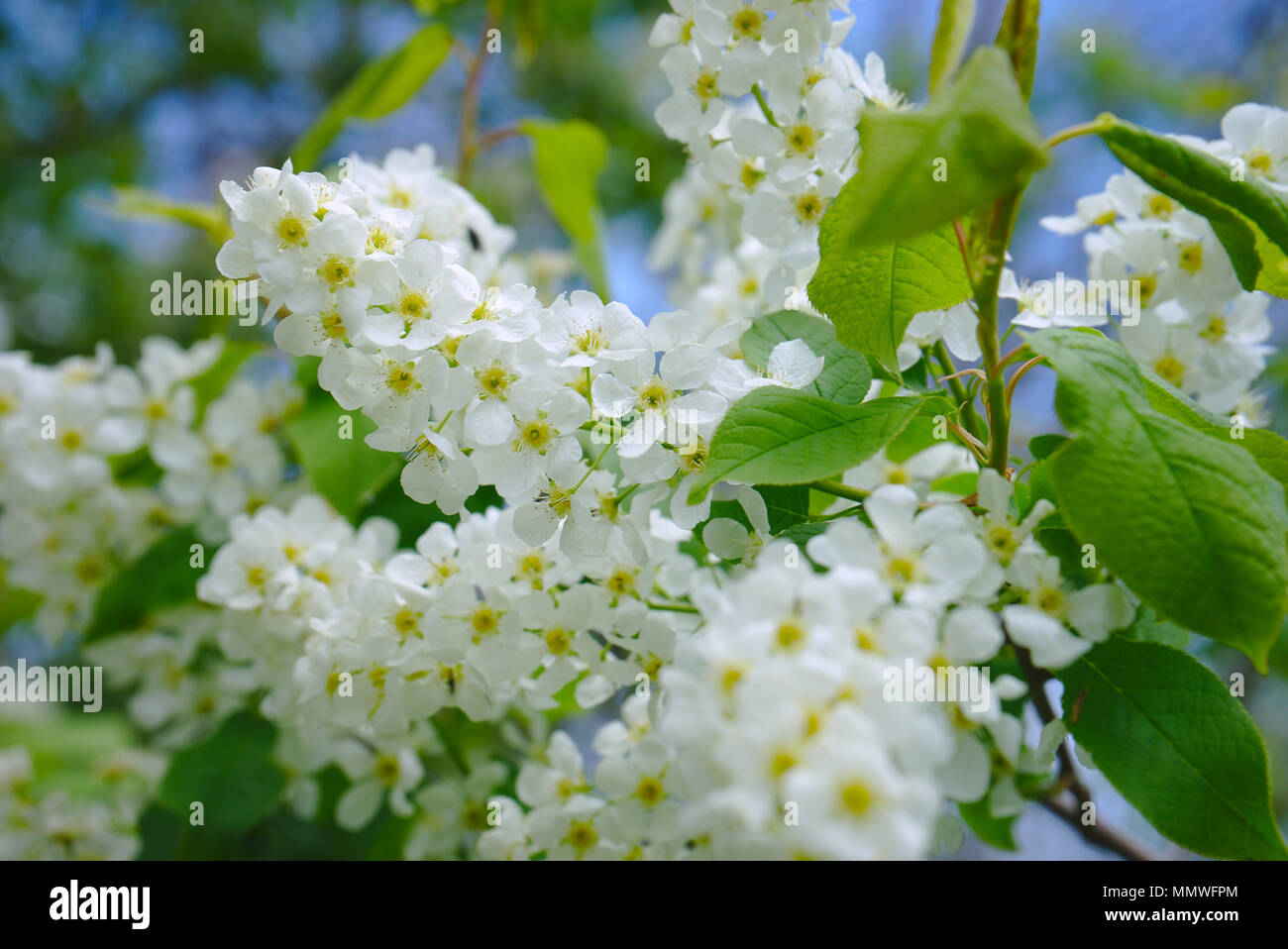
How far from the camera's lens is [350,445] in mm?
1258

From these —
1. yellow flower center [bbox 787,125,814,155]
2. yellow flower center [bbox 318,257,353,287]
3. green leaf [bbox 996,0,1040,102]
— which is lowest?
yellow flower center [bbox 318,257,353,287]

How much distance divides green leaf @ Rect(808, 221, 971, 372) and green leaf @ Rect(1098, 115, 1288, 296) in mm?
150

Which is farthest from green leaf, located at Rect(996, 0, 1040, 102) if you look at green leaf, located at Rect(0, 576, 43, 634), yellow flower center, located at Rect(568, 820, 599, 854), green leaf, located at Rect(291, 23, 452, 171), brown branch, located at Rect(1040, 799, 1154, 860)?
green leaf, located at Rect(0, 576, 43, 634)

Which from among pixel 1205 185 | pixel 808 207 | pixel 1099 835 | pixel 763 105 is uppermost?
pixel 763 105

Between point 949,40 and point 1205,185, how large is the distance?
25cm

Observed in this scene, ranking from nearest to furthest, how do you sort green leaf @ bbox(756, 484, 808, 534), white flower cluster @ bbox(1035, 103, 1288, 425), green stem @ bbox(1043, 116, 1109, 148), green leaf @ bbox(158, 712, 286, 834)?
green stem @ bbox(1043, 116, 1109, 148) → green leaf @ bbox(756, 484, 808, 534) → white flower cluster @ bbox(1035, 103, 1288, 425) → green leaf @ bbox(158, 712, 286, 834)

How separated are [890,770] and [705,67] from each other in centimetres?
82

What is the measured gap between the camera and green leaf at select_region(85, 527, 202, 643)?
1.51 metres

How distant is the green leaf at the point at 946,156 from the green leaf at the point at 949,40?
9.8 inches

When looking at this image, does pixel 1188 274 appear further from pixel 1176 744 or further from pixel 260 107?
pixel 260 107

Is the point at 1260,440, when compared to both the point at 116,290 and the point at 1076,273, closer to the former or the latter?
the point at 1076,273

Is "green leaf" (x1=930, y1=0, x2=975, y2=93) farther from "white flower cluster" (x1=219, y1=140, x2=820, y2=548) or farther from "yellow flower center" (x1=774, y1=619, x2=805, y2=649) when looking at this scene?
"yellow flower center" (x1=774, y1=619, x2=805, y2=649)

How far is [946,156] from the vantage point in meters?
0.61

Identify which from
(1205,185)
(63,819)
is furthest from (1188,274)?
(63,819)
